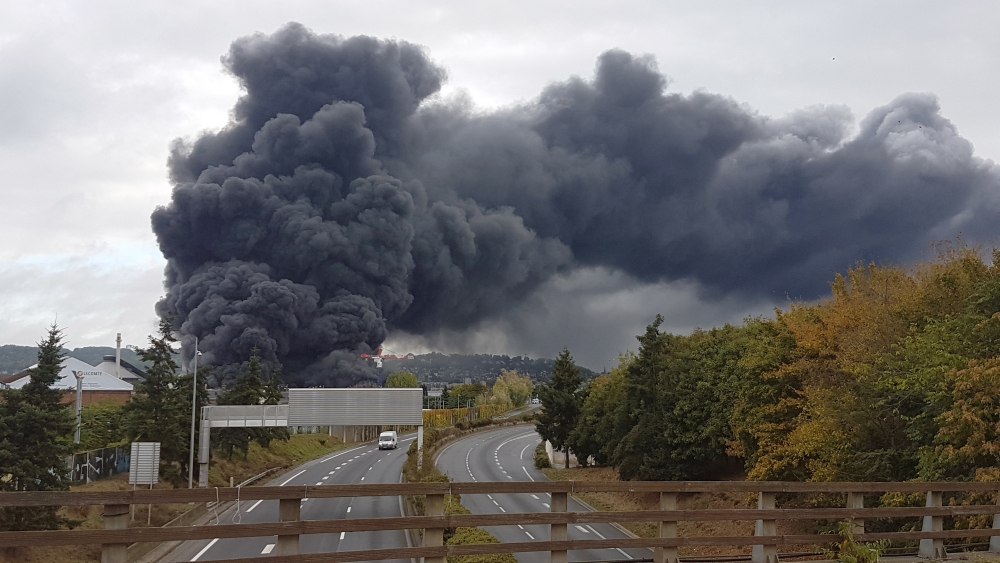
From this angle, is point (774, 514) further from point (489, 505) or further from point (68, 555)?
point (489, 505)

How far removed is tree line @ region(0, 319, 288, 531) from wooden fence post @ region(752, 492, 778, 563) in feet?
74.4

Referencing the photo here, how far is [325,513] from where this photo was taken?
109 feet

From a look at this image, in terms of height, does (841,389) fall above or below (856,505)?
above

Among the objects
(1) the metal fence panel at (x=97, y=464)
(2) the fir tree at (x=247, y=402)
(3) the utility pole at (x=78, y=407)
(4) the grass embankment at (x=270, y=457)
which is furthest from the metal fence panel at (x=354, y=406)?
(3) the utility pole at (x=78, y=407)

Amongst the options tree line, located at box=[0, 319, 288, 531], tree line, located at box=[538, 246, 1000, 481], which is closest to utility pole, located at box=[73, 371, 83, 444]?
tree line, located at box=[0, 319, 288, 531]

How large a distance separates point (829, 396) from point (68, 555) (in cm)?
2571

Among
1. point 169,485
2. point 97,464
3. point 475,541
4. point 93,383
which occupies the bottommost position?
point 169,485

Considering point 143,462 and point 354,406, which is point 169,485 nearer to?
point 354,406

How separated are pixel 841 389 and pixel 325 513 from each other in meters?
21.6

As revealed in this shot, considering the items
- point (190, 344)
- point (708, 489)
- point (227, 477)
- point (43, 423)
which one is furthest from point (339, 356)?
point (708, 489)

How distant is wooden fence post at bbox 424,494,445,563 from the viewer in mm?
6316

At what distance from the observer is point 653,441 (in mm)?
42438

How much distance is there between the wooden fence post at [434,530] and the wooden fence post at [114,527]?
89.3 inches

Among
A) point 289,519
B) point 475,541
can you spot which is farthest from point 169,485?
point 289,519
